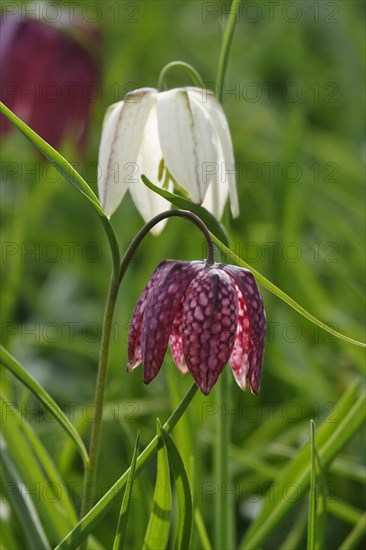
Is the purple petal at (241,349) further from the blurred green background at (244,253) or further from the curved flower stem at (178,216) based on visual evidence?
the blurred green background at (244,253)

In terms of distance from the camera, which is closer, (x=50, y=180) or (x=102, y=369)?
(x=102, y=369)

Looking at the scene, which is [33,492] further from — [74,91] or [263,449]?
[74,91]

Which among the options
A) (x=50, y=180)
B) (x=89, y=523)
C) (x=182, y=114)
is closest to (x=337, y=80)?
(x=50, y=180)

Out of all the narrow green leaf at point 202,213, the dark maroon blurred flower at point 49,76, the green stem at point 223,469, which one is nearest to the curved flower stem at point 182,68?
the narrow green leaf at point 202,213

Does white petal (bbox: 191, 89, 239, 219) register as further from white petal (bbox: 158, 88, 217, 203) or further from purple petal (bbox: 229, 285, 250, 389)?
purple petal (bbox: 229, 285, 250, 389)

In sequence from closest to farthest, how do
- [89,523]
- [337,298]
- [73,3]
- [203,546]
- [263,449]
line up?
1. [89,523]
2. [203,546]
3. [263,449]
4. [337,298]
5. [73,3]

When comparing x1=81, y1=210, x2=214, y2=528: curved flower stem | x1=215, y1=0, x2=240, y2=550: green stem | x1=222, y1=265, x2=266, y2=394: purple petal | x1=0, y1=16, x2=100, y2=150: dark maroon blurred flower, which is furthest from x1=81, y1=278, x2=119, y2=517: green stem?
x1=0, y1=16, x2=100, y2=150: dark maroon blurred flower
